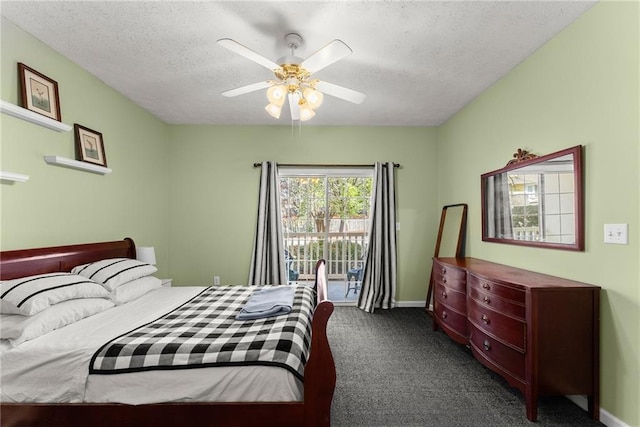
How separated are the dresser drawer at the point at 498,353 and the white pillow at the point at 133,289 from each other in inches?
113

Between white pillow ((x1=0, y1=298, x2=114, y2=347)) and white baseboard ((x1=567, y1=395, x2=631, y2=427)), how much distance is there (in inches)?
133

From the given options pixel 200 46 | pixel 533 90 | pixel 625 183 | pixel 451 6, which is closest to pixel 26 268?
pixel 200 46

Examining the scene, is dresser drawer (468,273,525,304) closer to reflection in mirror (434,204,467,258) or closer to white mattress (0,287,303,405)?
reflection in mirror (434,204,467,258)

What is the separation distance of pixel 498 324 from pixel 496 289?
0.25 m

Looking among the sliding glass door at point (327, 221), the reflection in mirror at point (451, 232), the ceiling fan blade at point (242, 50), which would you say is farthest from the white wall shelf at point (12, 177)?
the reflection in mirror at point (451, 232)

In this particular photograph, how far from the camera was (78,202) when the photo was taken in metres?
2.75

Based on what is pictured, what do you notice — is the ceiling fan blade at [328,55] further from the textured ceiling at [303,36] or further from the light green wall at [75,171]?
the light green wall at [75,171]

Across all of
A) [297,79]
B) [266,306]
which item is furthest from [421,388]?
[297,79]

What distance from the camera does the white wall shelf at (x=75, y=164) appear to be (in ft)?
7.89

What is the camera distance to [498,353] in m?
2.24

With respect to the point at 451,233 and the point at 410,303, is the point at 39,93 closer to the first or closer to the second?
the point at 451,233

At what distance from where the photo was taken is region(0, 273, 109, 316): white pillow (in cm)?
173

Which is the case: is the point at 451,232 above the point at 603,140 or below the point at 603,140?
below

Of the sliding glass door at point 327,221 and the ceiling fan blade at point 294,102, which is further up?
the ceiling fan blade at point 294,102
